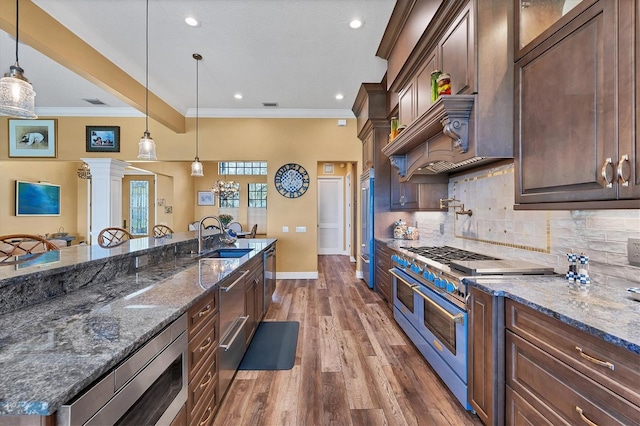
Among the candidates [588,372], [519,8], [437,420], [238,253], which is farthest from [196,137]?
[588,372]

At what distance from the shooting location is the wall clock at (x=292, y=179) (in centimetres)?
552

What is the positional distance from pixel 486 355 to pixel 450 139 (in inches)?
59.3

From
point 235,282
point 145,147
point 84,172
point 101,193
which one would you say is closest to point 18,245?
point 145,147

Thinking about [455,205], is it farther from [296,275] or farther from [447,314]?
[296,275]

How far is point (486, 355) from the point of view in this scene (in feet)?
5.09

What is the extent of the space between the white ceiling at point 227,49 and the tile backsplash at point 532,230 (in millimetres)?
1984

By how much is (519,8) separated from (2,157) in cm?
794

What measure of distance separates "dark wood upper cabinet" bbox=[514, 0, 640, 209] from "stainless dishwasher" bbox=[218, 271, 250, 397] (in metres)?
2.01

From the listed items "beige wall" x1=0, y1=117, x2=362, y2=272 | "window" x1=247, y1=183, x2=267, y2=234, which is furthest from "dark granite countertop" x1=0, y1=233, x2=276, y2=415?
"window" x1=247, y1=183, x2=267, y2=234

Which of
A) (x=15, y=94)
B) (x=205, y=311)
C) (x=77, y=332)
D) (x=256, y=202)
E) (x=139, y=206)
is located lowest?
(x=205, y=311)

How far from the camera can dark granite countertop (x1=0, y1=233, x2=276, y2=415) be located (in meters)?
0.66

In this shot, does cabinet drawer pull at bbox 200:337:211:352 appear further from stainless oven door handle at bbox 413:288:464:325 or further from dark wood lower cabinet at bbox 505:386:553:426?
dark wood lower cabinet at bbox 505:386:553:426

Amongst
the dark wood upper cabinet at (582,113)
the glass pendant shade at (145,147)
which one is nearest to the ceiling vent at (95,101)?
the glass pendant shade at (145,147)

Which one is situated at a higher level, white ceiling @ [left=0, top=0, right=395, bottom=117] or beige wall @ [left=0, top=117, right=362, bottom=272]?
white ceiling @ [left=0, top=0, right=395, bottom=117]
